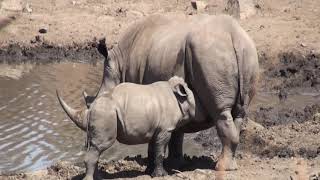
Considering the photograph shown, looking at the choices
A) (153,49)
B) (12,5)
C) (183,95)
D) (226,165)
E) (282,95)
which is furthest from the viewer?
(12,5)

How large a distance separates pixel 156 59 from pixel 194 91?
25.9 inches

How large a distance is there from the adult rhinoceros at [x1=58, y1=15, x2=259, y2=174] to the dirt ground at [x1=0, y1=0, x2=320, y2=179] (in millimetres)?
569

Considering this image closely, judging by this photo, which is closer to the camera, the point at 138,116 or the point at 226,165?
the point at 138,116

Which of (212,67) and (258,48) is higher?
(212,67)

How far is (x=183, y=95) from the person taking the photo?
7.76 m

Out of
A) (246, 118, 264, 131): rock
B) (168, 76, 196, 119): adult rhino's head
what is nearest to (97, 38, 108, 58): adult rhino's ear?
(168, 76, 196, 119): adult rhino's head

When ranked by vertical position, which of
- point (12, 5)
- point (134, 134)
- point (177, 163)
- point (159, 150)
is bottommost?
point (12, 5)

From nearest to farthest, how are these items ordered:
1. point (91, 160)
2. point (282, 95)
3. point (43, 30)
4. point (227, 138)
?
point (91, 160)
point (227, 138)
point (282, 95)
point (43, 30)

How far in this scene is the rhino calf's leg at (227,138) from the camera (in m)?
7.86

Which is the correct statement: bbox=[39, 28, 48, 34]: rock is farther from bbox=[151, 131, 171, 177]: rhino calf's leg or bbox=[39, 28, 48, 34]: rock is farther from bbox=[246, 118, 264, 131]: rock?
bbox=[151, 131, 171, 177]: rhino calf's leg

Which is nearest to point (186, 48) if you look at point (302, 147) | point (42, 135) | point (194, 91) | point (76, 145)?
point (194, 91)

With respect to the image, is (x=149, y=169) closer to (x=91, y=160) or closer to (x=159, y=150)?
(x=159, y=150)

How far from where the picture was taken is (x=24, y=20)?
22359 millimetres

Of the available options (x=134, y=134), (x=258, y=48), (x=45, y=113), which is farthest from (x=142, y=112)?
(x=258, y=48)
